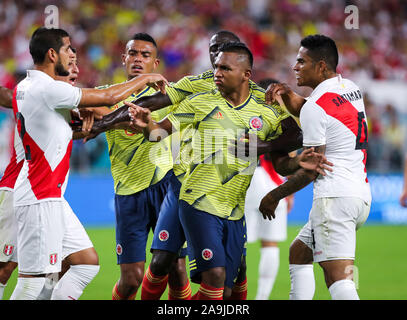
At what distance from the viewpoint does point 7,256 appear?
5422 millimetres

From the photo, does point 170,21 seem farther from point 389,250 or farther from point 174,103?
point 174,103

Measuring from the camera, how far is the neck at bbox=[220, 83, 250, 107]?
5.42m

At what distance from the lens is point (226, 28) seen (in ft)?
56.4

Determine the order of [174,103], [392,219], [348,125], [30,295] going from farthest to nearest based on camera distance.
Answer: [392,219] < [174,103] < [348,125] < [30,295]

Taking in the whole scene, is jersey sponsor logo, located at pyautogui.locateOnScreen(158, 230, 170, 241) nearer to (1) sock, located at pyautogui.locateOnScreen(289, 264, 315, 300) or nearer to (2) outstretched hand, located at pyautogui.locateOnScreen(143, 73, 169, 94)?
(1) sock, located at pyautogui.locateOnScreen(289, 264, 315, 300)

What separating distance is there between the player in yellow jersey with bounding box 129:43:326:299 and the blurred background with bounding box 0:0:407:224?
7.66m

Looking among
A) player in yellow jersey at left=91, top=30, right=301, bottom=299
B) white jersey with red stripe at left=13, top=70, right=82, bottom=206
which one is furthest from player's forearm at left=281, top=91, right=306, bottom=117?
white jersey with red stripe at left=13, top=70, right=82, bottom=206

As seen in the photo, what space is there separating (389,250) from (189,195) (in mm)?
7342

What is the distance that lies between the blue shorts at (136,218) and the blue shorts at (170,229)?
0.88 feet

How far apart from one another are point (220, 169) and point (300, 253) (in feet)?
3.37

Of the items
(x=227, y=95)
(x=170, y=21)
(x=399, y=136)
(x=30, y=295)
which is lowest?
(x=30, y=295)

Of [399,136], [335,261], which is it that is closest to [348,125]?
[335,261]

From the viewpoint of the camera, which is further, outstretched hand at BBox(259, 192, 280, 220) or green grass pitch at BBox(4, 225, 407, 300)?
green grass pitch at BBox(4, 225, 407, 300)

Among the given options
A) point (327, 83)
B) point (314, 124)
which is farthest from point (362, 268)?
point (314, 124)
